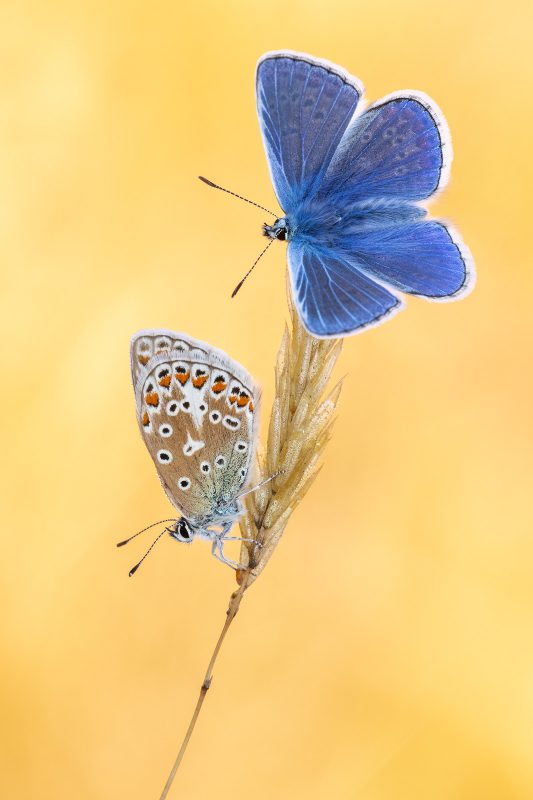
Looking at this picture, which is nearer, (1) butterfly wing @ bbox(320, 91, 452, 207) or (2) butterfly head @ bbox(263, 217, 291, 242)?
(2) butterfly head @ bbox(263, 217, 291, 242)

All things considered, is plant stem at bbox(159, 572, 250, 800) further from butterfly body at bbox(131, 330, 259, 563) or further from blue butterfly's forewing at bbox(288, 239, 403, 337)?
blue butterfly's forewing at bbox(288, 239, 403, 337)

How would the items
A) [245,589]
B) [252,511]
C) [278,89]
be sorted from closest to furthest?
1. [245,589]
2. [252,511]
3. [278,89]

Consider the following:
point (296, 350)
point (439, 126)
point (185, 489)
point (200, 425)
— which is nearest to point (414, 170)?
point (439, 126)

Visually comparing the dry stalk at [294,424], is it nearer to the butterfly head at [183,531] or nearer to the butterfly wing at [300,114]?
the butterfly head at [183,531]

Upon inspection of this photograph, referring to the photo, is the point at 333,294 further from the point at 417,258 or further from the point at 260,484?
the point at 260,484

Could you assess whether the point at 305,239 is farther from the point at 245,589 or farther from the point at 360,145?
the point at 245,589

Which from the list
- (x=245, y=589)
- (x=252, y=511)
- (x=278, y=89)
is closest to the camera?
(x=245, y=589)

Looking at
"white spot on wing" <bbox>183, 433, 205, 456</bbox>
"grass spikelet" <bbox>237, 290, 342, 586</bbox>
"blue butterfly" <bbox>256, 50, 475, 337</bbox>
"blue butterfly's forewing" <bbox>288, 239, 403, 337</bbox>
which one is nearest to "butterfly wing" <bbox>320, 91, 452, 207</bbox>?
"blue butterfly" <bbox>256, 50, 475, 337</bbox>
